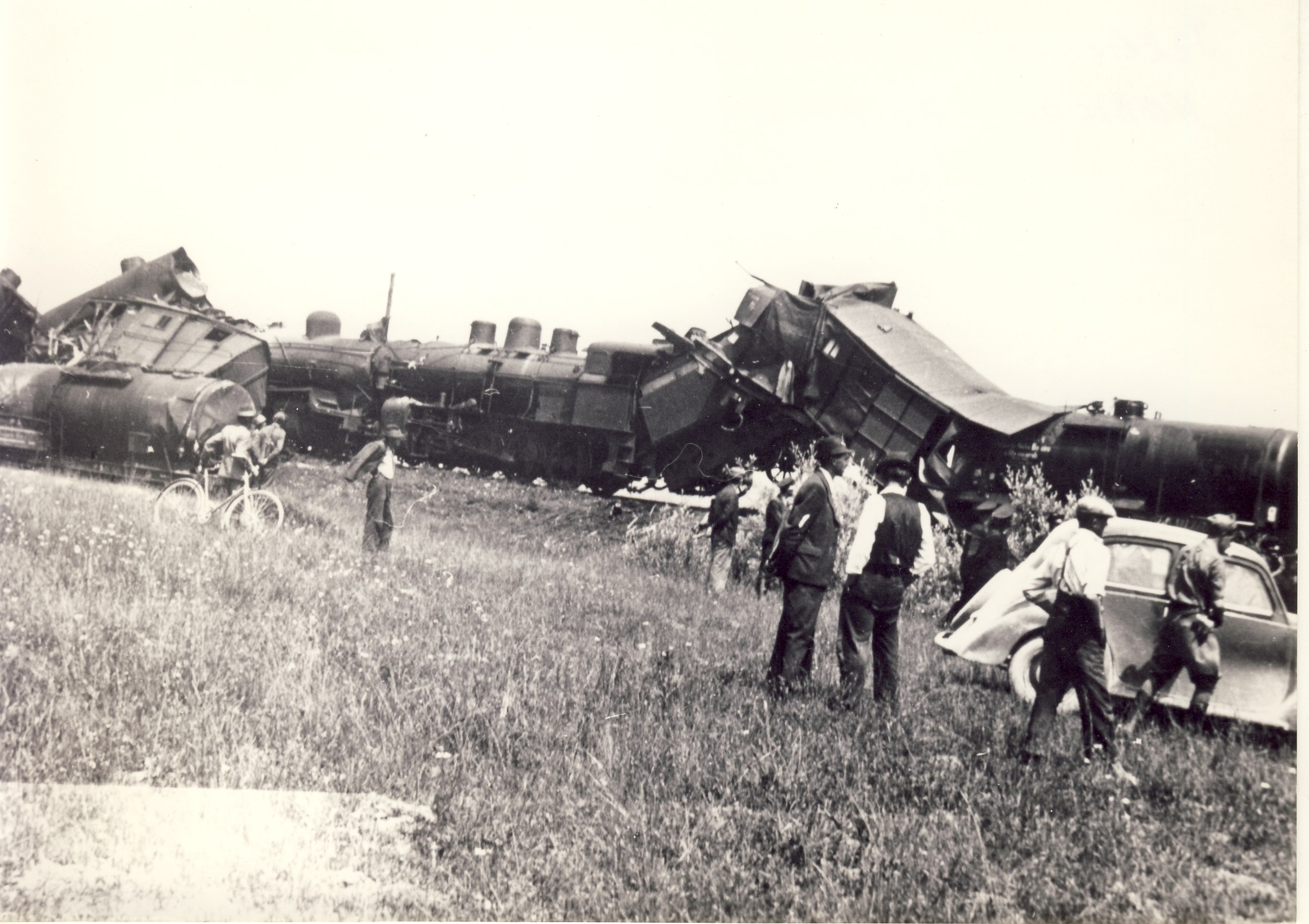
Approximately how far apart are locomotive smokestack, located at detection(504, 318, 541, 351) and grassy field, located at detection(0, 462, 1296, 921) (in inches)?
378

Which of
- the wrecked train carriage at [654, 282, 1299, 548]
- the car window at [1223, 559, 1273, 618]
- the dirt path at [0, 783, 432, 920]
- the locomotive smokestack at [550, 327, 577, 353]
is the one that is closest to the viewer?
the dirt path at [0, 783, 432, 920]

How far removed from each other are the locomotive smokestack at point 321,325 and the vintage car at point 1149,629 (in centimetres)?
1358

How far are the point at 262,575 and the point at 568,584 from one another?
7.11 ft

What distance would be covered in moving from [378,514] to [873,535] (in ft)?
14.5

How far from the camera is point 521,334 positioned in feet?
48.3

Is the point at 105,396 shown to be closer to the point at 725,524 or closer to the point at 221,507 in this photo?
the point at 221,507

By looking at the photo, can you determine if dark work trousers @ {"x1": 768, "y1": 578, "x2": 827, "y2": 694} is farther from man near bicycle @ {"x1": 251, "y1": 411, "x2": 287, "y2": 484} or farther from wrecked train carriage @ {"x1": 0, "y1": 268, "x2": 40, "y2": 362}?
man near bicycle @ {"x1": 251, "y1": 411, "x2": 287, "y2": 484}

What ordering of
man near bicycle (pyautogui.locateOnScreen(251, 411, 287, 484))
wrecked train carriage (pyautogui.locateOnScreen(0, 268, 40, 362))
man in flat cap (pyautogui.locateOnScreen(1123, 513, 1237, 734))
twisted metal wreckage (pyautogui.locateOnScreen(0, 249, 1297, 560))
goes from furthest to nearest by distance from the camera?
twisted metal wreckage (pyautogui.locateOnScreen(0, 249, 1297, 560)) < man near bicycle (pyautogui.locateOnScreen(251, 411, 287, 484)) < wrecked train carriage (pyautogui.locateOnScreen(0, 268, 40, 362)) < man in flat cap (pyautogui.locateOnScreen(1123, 513, 1237, 734))

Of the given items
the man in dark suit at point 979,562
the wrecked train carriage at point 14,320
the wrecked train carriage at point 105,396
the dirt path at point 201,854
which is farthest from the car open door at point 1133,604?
the wrecked train carriage at point 105,396

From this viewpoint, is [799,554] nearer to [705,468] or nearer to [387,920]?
[387,920]

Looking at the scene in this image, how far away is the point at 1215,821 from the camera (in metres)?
3.44

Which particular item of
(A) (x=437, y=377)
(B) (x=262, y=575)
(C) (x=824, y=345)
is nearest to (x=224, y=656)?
(B) (x=262, y=575)

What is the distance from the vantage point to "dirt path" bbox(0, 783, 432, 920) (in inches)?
116

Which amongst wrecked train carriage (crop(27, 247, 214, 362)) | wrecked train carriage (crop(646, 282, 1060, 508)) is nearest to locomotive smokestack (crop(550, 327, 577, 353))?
wrecked train carriage (crop(646, 282, 1060, 508))
